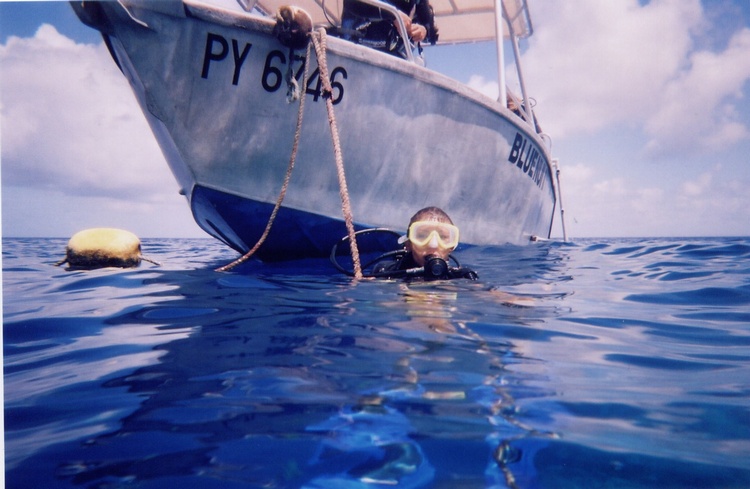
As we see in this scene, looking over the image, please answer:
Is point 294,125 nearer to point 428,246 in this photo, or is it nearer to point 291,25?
point 291,25

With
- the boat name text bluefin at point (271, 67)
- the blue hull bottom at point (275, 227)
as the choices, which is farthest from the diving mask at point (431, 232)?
the boat name text bluefin at point (271, 67)

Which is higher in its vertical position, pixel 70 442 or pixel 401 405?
pixel 401 405

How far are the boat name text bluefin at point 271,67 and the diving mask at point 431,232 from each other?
154cm

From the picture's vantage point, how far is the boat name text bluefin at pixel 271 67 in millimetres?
3416

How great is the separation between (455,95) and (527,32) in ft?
12.3

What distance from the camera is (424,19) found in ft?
18.5

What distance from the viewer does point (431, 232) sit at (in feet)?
10.7

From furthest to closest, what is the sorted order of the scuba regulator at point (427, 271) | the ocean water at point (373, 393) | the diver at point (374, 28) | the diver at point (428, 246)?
the diver at point (374, 28)
the diver at point (428, 246)
the scuba regulator at point (427, 271)
the ocean water at point (373, 393)

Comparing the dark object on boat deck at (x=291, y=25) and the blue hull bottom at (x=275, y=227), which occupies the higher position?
the dark object on boat deck at (x=291, y=25)

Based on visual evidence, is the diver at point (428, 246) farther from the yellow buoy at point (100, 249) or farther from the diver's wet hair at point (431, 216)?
the yellow buoy at point (100, 249)

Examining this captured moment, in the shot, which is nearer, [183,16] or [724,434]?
[724,434]

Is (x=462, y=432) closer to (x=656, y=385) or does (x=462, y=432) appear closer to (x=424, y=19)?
(x=656, y=385)

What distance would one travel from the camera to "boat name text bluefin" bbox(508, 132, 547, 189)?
5.71 m

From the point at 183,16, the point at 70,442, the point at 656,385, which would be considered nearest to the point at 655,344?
the point at 656,385
